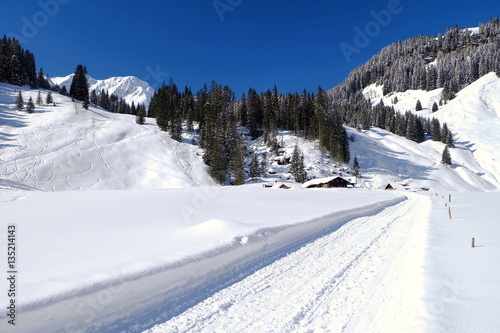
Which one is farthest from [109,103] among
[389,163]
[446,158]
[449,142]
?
[449,142]

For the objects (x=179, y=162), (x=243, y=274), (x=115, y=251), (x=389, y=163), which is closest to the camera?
(x=243, y=274)

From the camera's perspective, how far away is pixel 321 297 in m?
4.70

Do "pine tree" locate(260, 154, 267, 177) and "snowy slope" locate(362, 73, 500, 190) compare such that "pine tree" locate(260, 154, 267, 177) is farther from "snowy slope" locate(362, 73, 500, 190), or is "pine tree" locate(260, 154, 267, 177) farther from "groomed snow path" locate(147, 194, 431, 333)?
"groomed snow path" locate(147, 194, 431, 333)

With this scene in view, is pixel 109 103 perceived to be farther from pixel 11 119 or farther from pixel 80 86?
pixel 11 119

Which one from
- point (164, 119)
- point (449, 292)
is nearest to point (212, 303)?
point (449, 292)

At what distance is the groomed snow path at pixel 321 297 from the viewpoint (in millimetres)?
3807

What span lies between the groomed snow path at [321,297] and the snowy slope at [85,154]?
44591 millimetres

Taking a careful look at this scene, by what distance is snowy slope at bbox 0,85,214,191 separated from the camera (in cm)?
4300

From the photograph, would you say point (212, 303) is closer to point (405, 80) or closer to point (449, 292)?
point (449, 292)

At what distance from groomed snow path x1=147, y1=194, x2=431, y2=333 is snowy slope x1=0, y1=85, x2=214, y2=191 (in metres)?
44.6

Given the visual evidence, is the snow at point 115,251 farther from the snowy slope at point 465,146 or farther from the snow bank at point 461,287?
the snowy slope at point 465,146

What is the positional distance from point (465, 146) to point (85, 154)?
134 m

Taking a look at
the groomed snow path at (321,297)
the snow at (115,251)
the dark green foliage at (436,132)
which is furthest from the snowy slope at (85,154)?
the dark green foliage at (436,132)

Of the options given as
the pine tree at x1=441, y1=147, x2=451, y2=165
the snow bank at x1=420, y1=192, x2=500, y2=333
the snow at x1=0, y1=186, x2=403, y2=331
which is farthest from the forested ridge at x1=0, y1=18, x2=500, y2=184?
the snow bank at x1=420, y1=192, x2=500, y2=333
